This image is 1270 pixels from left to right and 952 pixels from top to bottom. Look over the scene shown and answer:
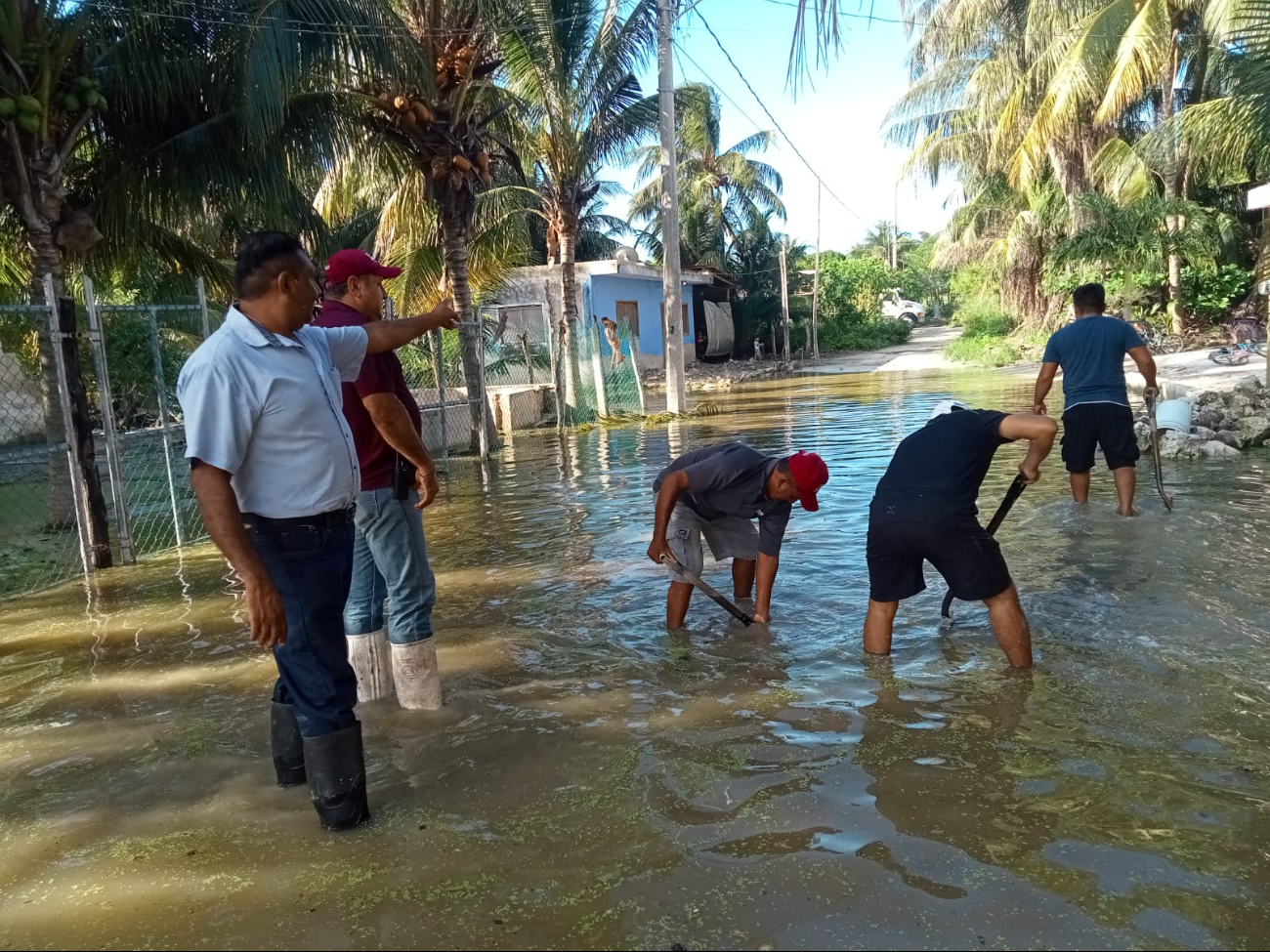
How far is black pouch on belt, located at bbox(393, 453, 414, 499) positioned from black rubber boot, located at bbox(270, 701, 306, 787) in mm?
917

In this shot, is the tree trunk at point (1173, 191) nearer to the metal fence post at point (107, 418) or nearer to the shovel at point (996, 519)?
the shovel at point (996, 519)

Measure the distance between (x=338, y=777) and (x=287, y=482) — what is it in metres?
0.98

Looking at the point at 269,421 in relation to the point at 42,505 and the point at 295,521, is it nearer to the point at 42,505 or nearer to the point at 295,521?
the point at 295,521

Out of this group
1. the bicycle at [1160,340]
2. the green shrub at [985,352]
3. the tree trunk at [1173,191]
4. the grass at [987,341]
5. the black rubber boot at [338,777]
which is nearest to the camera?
the black rubber boot at [338,777]

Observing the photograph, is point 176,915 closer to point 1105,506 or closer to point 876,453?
point 1105,506

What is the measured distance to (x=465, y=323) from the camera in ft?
44.2

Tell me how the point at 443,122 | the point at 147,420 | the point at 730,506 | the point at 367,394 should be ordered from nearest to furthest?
the point at 367,394 < the point at 730,506 < the point at 443,122 < the point at 147,420

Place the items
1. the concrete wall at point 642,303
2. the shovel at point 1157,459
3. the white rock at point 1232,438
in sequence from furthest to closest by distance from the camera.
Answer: the concrete wall at point 642,303
the white rock at point 1232,438
the shovel at point 1157,459

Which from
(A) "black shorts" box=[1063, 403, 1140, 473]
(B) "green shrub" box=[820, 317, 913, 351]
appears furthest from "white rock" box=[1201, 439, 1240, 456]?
(B) "green shrub" box=[820, 317, 913, 351]

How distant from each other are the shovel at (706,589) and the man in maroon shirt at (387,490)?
1417 millimetres

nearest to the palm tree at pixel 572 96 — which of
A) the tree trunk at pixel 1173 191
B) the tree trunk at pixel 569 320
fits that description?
the tree trunk at pixel 569 320

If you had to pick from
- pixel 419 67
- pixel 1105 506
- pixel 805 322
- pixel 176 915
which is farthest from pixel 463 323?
pixel 805 322

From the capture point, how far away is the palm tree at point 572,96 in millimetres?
14938

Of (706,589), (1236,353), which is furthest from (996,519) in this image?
(1236,353)
